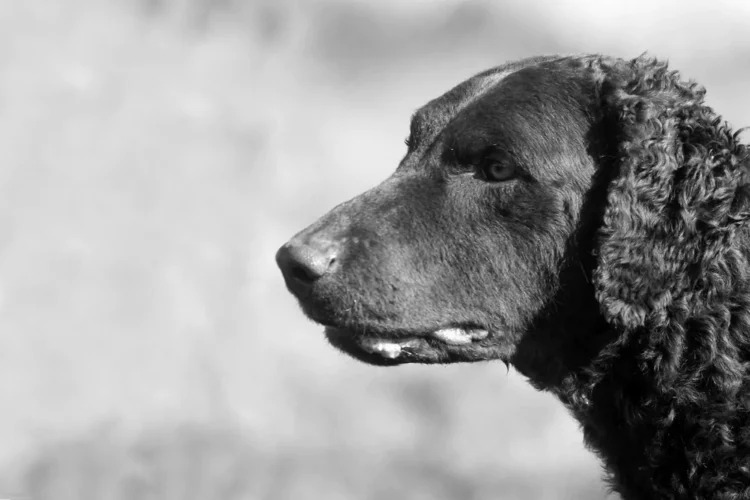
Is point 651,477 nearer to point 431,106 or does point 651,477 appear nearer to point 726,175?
point 726,175

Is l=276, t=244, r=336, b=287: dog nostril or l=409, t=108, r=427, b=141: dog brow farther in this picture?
l=409, t=108, r=427, b=141: dog brow

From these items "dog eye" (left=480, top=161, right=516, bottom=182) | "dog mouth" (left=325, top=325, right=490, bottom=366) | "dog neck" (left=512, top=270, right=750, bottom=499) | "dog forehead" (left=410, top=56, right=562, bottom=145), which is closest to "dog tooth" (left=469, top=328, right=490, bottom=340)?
"dog mouth" (left=325, top=325, right=490, bottom=366)

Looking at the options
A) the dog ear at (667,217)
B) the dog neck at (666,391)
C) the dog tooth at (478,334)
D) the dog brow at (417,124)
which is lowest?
the dog neck at (666,391)

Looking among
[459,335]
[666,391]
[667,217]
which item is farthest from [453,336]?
[667,217]

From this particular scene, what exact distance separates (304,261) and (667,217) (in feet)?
4.50

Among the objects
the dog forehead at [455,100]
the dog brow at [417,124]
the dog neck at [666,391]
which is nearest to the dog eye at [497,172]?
the dog forehead at [455,100]

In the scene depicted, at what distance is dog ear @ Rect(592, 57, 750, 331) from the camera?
307 centimetres

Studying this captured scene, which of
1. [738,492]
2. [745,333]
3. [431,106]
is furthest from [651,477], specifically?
[431,106]

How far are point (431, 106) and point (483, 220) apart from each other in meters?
0.74

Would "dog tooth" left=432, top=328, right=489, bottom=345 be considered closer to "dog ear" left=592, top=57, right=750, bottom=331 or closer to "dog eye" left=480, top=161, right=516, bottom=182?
"dog ear" left=592, top=57, right=750, bottom=331

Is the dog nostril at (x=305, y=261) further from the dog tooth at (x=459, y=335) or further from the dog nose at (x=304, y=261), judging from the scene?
the dog tooth at (x=459, y=335)

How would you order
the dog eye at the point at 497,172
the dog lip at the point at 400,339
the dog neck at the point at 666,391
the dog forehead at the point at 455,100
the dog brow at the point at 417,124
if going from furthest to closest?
the dog brow at the point at 417,124, the dog forehead at the point at 455,100, the dog eye at the point at 497,172, the dog lip at the point at 400,339, the dog neck at the point at 666,391

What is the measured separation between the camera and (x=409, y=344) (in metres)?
3.27

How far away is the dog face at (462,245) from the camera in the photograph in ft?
10.4
